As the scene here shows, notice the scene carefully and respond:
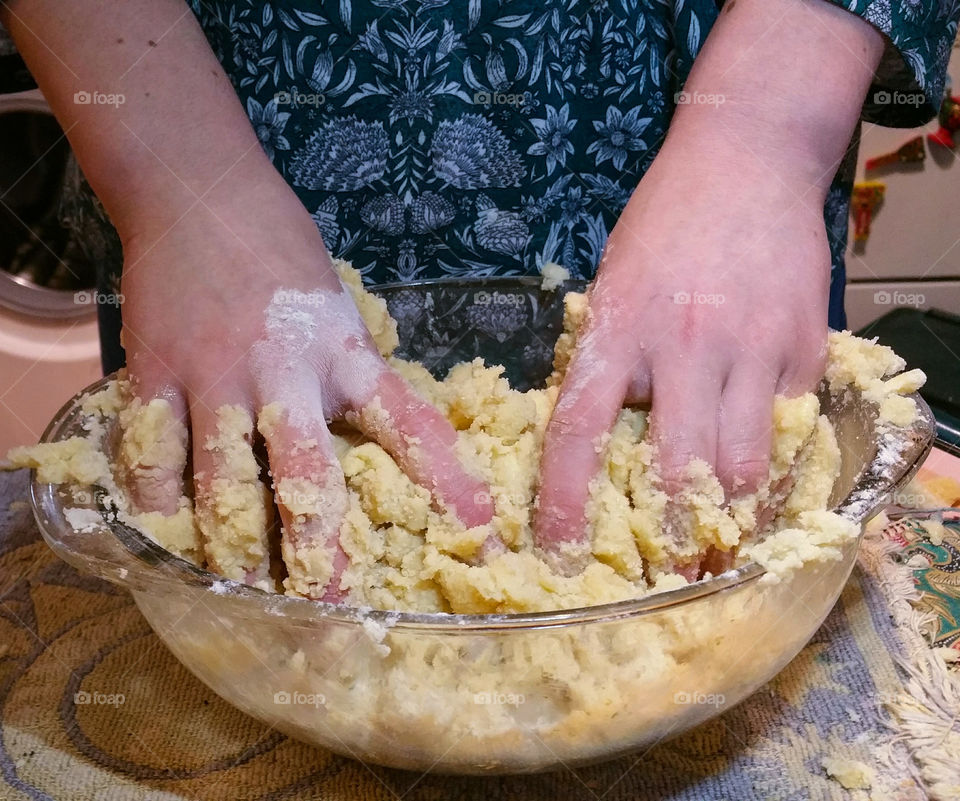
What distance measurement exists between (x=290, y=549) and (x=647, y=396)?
0.26 metres

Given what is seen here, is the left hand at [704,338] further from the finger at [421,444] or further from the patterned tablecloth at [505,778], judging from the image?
the patterned tablecloth at [505,778]

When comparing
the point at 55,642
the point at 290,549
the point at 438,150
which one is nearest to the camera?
the point at 290,549

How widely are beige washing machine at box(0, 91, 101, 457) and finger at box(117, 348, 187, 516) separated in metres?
1.33

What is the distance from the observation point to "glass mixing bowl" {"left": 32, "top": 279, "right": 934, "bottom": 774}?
46 cm

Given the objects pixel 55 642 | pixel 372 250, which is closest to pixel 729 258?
pixel 372 250

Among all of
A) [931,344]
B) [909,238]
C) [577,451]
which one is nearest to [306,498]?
[577,451]

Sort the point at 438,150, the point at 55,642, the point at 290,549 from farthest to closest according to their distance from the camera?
the point at 438,150 < the point at 55,642 < the point at 290,549

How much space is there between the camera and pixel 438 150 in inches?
31.8

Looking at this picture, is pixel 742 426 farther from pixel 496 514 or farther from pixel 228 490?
pixel 228 490

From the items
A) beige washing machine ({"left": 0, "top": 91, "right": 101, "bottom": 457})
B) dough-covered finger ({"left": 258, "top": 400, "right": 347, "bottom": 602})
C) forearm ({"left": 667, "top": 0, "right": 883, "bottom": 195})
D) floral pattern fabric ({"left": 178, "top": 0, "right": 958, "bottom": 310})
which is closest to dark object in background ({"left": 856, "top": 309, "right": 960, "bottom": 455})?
floral pattern fabric ({"left": 178, "top": 0, "right": 958, "bottom": 310})

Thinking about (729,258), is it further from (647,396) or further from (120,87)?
(120,87)

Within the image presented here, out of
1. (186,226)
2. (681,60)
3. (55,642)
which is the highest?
(681,60)

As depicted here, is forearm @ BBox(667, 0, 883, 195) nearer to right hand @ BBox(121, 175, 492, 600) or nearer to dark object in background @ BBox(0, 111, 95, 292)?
right hand @ BBox(121, 175, 492, 600)

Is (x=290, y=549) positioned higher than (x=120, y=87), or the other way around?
(x=120, y=87)
